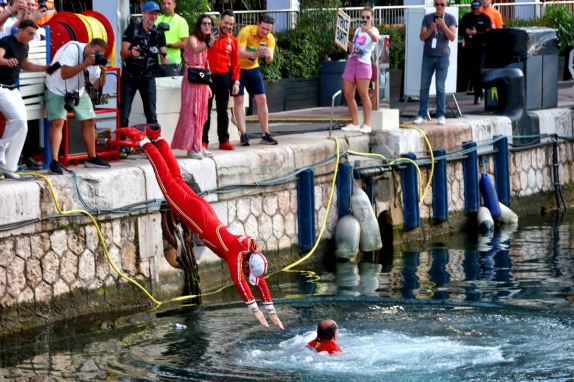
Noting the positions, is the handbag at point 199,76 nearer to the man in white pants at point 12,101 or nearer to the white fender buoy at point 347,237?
the man in white pants at point 12,101

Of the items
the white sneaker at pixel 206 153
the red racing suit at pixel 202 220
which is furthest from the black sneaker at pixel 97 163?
the red racing suit at pixel 202 220

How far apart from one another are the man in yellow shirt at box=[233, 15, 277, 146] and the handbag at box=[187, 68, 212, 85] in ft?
3.83

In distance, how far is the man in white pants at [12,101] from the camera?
12.6m

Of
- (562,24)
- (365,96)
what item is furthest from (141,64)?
(562,24)

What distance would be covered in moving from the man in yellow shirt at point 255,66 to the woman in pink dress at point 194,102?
1.04m

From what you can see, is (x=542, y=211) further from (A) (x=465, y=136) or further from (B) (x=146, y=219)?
(B) (x=146, y=219)

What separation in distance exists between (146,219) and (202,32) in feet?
7.65

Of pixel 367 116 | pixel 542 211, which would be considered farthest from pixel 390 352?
pixel 542 211

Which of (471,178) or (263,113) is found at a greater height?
(263,113)

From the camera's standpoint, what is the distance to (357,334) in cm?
1235

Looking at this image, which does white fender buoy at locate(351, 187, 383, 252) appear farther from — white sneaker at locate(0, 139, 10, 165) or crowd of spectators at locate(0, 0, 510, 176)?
white sneaker at locate(0, 139, 10, 165)

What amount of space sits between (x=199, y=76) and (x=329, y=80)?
8.86 meters

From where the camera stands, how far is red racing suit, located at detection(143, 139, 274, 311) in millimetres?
11758

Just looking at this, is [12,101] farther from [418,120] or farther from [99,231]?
[418,120]
